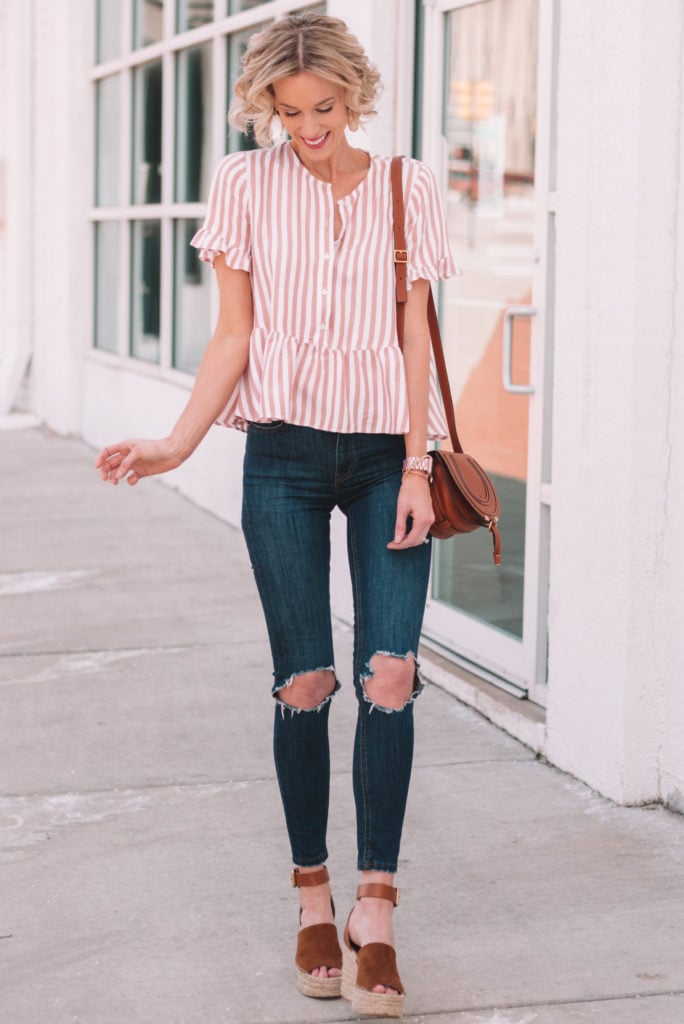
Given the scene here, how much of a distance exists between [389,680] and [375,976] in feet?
1.88

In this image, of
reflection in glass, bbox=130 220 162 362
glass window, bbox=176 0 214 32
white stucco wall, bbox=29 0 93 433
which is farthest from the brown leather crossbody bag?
white stucco wall, bbox=29 0 93 433

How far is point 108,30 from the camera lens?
469 inches

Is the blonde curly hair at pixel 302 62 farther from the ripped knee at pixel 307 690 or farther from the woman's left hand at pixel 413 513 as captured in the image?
the ripped knee at pixel 307 690

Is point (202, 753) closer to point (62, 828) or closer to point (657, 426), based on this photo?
point (62, 828)

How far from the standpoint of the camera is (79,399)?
1262 cm

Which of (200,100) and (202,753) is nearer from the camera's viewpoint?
(202,753)

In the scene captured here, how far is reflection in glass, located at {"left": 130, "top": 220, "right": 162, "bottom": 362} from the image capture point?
10656mm

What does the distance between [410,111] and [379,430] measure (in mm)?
3191

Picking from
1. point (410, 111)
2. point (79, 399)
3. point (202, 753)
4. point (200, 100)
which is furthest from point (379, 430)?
point (79, 399)

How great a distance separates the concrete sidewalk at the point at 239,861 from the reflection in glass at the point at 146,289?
4527 millimetres

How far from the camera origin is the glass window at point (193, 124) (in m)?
9.45

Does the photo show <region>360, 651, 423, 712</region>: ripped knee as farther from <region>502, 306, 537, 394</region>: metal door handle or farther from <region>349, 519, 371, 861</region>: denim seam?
<region>502, 306, 537, 394</region>: metal door handle

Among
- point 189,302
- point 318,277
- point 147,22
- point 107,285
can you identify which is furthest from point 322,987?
point 107,285

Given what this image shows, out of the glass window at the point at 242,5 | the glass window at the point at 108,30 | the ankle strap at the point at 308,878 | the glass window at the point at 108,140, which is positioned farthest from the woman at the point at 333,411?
the glass window at the point at 108,30
